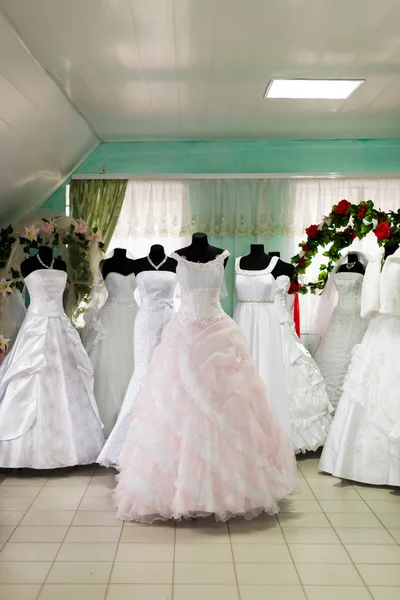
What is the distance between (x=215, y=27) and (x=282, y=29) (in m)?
0.37

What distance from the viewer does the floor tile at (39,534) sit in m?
3.20

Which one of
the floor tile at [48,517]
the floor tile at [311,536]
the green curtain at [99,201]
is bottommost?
the floor tile at [48,517]

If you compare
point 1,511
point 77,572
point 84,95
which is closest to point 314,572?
point 77,572

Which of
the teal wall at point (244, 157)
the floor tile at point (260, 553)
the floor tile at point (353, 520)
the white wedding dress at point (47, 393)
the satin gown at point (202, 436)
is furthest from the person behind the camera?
the teal wall at point (244, 157)

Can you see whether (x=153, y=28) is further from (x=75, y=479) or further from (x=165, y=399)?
(x=75, y=479)

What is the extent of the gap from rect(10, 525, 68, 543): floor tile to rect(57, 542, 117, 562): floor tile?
12 centimetres

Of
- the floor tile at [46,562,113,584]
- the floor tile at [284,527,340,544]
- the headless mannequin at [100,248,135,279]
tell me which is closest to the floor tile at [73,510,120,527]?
the floor tile at [46,562,113,584]

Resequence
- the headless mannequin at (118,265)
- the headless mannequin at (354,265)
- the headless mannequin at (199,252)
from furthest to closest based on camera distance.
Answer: the headless mannequin at (354,265)
the headless mannequin at (118,265)
the headless mannequin at (199,252)

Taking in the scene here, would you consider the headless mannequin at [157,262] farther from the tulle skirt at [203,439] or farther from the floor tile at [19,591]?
the floor tile at [19,591]

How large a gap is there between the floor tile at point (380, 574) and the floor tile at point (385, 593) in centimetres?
4

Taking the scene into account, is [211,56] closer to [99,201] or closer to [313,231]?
[313,231]

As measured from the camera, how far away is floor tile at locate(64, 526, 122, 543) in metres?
3.21

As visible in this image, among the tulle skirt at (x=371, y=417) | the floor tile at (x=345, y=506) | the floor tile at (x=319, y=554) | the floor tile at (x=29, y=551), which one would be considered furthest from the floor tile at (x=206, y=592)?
the tulle skirt at (x=371, y=417)

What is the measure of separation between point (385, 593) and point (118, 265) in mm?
3113
